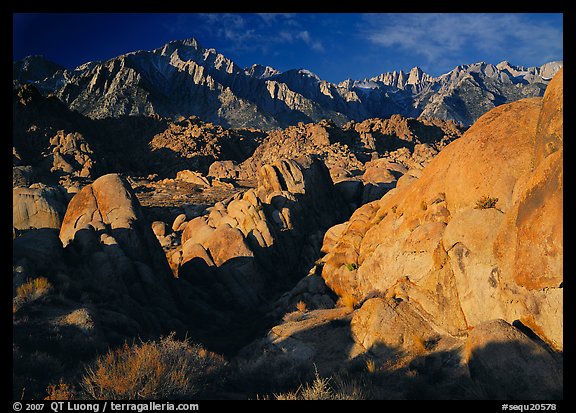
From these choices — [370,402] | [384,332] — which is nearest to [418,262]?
[384,332]

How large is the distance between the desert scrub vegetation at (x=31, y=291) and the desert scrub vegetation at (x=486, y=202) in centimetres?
1488

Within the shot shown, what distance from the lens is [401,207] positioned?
16766 mm

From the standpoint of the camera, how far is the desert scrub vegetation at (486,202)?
11.4 m

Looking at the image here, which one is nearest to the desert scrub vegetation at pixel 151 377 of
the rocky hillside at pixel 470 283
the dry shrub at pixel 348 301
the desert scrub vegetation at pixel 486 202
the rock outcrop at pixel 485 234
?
the rocky hillside at pixel 470 283

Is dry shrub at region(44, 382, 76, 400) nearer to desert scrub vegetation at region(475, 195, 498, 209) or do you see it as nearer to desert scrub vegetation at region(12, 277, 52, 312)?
desert scrub vegetation at region(12, 277, 52, 312)

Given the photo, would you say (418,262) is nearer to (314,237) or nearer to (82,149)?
(314,237)

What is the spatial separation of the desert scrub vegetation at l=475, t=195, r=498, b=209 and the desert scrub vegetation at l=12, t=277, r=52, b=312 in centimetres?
1488

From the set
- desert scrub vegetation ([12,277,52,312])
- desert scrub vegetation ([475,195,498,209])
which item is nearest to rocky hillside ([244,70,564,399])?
desert scrub vegetation ([475,195,498,209])

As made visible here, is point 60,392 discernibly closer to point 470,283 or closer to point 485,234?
point 470,283

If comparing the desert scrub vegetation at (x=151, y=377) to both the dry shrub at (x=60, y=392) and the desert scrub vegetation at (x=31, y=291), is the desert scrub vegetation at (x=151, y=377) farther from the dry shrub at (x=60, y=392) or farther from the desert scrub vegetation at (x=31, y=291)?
the desert scrub vegetation at (x=31, y=291)

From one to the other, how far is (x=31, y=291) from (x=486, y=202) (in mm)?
15373

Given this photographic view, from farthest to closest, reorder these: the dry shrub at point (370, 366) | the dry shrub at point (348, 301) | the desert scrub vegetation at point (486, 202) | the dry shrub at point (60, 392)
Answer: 1. the dry shrub at point (348, 301)
2. the desert scrub vegetation at point (486, 202)
3. the dry shrub at point (370, 366)
4. the dry shrub at point (60, 392)

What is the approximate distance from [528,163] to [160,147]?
354 feet

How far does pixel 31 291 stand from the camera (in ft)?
39.5
